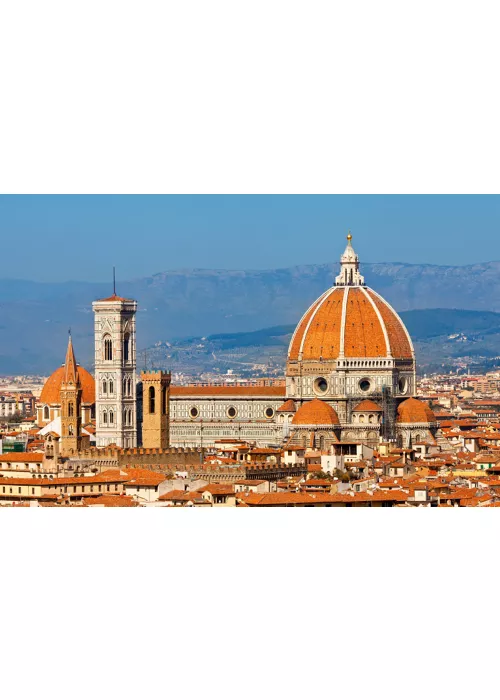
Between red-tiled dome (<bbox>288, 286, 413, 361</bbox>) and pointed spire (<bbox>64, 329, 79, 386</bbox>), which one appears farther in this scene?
red-tiled dome (<bbox>288, 286, 413, 361</bbox>)

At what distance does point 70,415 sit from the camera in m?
45.4

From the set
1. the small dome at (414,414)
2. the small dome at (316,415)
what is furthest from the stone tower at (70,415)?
the small dome at (414,414)

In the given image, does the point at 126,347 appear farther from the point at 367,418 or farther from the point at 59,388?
the point at 59,388

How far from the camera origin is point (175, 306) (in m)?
70.0

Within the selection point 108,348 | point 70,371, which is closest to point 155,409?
point 108,348

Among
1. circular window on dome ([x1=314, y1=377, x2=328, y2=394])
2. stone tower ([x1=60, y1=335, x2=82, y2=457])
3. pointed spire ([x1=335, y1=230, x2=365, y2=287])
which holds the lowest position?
stone tower ([x1=60, y1=335, x2=82, y2=457])

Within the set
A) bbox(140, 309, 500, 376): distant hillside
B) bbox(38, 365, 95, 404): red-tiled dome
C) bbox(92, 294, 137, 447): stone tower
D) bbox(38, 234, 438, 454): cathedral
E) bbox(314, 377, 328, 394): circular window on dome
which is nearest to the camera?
bbox(38, 234, 438, 454): cathedral

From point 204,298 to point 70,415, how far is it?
25893 mm

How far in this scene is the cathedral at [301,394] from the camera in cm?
4953

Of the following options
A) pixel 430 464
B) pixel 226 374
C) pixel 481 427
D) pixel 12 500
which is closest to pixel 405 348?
pixel 481 427

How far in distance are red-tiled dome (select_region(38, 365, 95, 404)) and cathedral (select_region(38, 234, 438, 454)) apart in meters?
2.66

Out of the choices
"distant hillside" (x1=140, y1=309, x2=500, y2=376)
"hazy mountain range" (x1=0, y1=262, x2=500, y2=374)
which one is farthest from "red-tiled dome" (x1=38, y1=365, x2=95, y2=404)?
"distant hillside" (x1=140, y1=309, x2=500, y2=376)

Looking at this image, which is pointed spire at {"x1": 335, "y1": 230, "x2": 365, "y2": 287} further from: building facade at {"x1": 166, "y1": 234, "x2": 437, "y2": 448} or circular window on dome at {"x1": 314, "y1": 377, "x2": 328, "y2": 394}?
circular window on dome at {"x1": 314, "y1": 377, "x2": 328, "y2": 394}

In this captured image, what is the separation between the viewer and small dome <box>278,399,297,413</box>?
50.8m
